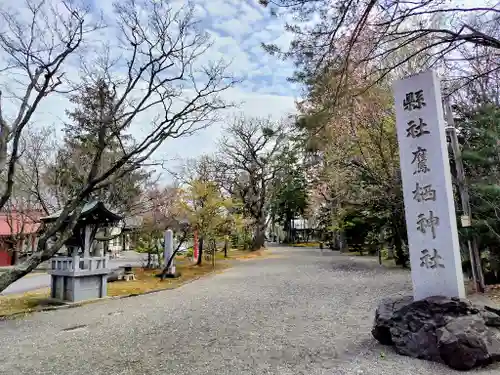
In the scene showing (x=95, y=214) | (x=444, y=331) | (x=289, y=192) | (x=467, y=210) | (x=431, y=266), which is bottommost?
(x=444, y=331)

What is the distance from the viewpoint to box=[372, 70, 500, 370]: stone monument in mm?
3758

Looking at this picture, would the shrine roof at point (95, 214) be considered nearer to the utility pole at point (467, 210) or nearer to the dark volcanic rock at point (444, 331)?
the dark volcanic rock at point (444, 331)

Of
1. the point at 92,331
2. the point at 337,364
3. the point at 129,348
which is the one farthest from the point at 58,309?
the point at 337,364

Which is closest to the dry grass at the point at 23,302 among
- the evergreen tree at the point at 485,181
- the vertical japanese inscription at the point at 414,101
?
the vertical japanese inscription at the point at 414,101

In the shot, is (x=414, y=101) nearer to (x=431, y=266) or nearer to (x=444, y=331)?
(x=431, y=266)

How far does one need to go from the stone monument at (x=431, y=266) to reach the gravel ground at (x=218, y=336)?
0.72 ft

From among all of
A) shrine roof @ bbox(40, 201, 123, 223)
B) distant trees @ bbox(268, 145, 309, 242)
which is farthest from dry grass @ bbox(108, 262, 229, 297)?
distant trees @ bbox(268, 145, 309, 242)

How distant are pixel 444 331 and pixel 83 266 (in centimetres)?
846

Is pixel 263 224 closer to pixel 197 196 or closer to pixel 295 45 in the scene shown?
pixel 197 196

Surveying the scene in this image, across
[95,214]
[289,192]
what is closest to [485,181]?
[95,214]

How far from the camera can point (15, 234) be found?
17.1 meters

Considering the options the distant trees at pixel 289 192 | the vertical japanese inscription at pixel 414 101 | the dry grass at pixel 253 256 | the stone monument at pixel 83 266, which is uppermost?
the distant trees at pixel 289 192

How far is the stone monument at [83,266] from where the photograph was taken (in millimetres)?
9000

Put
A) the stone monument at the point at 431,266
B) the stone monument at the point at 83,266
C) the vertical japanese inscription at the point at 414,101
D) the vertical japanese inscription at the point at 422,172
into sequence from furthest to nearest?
the stone monument at the point at 83,266 < the vertical japanese inscription at the point at 414,101 < the vertical japanese inscription at the point at 422,172 < the stone monument at the point at 431,266
